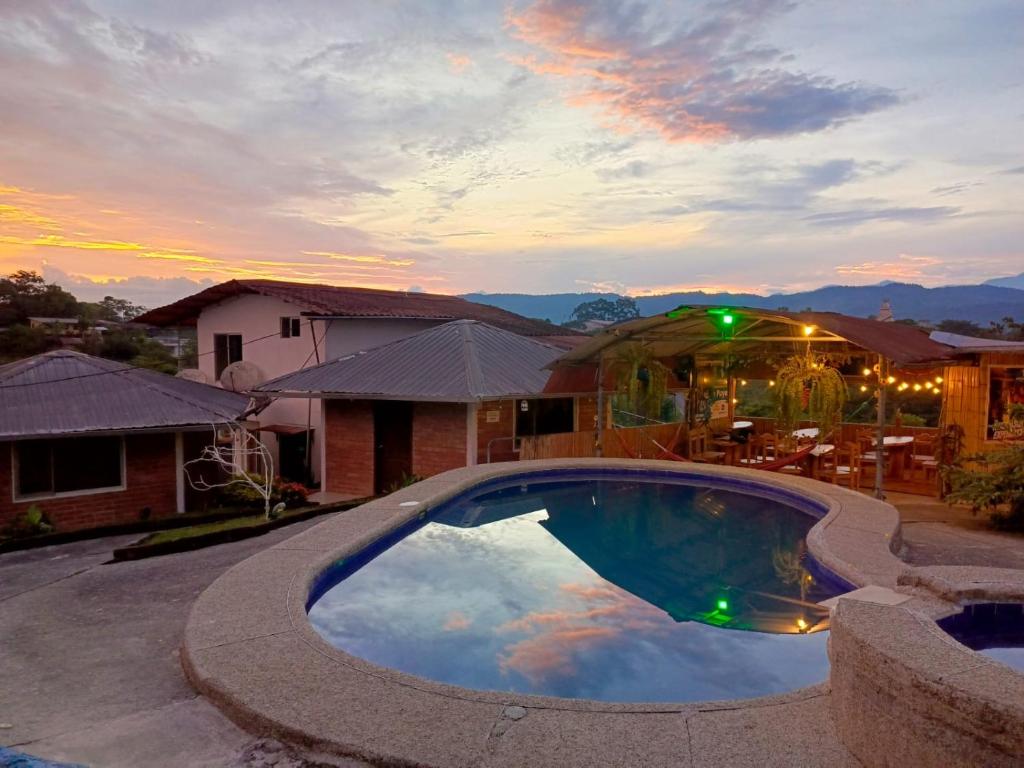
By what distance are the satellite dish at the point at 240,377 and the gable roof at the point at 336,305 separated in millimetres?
2483

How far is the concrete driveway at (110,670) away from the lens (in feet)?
13.5

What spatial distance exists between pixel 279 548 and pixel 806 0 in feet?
44.5

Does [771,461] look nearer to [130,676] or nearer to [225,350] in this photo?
[130,676]

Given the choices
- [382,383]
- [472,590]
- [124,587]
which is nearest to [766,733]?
[472,590]

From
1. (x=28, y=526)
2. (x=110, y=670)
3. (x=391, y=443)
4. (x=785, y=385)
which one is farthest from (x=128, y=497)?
(x=785, y=385)

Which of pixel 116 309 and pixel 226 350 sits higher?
pixel 116 309

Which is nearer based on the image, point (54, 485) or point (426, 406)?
point (54, 485)

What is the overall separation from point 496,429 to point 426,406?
5.77 ft

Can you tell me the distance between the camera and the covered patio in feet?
39.5

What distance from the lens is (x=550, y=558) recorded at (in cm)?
981

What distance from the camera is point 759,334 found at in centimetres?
1494

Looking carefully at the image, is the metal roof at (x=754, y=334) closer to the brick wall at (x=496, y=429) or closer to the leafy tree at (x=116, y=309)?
the brick wall at (x=496, y=429)

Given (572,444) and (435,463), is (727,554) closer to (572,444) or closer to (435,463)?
(572,444)

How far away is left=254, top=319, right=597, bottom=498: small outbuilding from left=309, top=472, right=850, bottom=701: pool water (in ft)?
10.8
